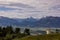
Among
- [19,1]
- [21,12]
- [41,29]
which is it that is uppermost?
[19,1]

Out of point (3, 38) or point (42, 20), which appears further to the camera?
point (42, 20)

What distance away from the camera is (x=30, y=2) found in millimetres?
7980

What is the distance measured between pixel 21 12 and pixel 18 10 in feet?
0.57

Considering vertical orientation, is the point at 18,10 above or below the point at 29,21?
above

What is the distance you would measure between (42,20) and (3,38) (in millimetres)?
2593

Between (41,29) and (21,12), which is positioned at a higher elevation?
(21,12)

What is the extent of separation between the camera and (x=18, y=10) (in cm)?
803

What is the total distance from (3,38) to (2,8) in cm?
222

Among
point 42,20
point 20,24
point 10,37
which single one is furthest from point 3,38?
point 42,20

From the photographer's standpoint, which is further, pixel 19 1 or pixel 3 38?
pixel 19 1

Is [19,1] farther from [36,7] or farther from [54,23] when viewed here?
[54,23]

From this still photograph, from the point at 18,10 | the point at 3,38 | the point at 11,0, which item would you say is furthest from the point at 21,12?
the point at 3,38

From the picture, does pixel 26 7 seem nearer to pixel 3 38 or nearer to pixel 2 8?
pixel 2 8

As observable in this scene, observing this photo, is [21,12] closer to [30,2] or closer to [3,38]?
[30,2]
